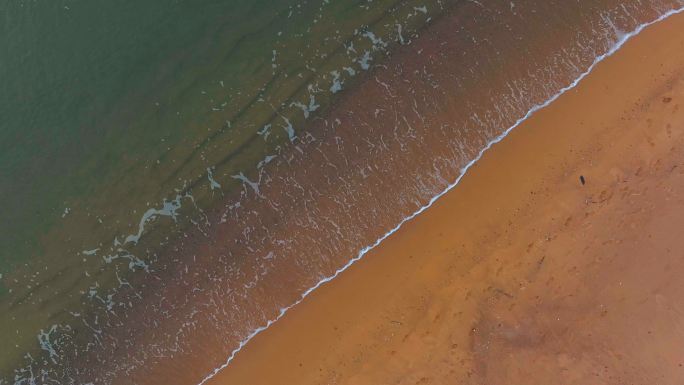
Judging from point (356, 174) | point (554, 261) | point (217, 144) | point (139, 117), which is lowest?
point (554, 261)

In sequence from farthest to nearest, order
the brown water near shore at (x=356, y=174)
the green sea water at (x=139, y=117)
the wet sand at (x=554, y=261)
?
the green sea water at (x=139, y=117) → the brown water near shore at (x=356, y=174) → the wet sand at (x=554, y=261)

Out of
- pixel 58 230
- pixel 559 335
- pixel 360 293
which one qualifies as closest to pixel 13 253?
pixel 58 230

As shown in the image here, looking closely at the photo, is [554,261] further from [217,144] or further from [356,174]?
[217,144]

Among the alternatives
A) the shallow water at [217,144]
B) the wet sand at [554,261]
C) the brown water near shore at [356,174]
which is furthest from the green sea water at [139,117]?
the wet sand at [554,261]

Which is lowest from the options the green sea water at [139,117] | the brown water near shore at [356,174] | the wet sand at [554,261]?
the wet sand at [554,261]

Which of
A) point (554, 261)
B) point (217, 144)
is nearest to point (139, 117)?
point (217, 144)

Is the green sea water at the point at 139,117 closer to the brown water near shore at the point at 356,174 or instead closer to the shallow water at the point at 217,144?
the shallow water at the point at 217,144
